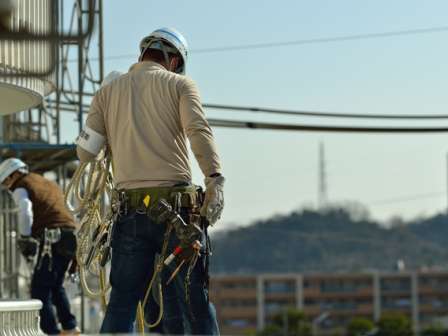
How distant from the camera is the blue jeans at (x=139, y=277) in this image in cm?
830

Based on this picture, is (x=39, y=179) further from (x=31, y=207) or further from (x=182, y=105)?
(x=182, y=105)

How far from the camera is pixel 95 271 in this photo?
10.6 m

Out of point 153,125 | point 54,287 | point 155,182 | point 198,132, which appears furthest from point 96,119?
point 54,287

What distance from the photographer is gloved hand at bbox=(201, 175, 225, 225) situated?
322 inches

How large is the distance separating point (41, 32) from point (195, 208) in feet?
Answer: 8.21

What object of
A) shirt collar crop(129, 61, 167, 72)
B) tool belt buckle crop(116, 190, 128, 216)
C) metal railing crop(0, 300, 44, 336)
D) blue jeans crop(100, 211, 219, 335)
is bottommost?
metal railing crop(0, 300, 44, 336)

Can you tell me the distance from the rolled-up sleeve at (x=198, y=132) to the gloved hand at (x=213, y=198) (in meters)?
0.05

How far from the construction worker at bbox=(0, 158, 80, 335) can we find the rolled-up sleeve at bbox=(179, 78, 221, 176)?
5233 mm

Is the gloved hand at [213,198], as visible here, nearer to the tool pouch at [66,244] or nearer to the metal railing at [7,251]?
the tool pouch at [66,244]

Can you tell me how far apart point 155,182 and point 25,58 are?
1.20 metres

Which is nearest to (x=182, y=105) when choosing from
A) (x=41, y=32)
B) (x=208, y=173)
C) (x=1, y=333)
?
(x=208, y=173)

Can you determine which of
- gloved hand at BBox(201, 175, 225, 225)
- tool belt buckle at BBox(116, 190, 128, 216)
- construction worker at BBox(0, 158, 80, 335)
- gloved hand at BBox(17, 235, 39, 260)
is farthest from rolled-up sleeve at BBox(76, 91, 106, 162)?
gloved hand at BBox(17, 235, 39, 260)

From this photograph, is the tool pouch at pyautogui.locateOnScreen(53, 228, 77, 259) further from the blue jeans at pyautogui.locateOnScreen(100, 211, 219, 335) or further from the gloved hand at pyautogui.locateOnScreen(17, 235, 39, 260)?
the blue jeans at pyautogui.locateOnScreen(100, 211, 219, 335)

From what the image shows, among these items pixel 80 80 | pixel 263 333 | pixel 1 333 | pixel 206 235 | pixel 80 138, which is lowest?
pixel 263 333
